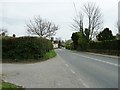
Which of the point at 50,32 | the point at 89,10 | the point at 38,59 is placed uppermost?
the point at 89,10

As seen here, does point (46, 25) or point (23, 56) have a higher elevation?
point (46, 25)

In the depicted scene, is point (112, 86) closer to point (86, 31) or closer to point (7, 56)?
point (7, 56)

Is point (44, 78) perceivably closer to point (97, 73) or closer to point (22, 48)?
point (97, 73)

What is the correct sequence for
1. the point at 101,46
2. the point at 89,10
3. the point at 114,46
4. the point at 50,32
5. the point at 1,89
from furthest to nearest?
1. the point at 50,32
2. the point at 89,10
3. the point at 101,46
4. the point at 114,46
5. the point at 1,89

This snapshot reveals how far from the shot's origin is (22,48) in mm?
27469

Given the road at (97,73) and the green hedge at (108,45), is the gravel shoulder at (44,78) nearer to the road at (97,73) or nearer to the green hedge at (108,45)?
the road at (97,73)

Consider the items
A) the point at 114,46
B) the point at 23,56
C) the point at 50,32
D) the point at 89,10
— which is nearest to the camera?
the point at 23,56

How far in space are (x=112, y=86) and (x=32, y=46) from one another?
1862 cm

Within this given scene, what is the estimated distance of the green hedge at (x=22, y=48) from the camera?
89.4ft

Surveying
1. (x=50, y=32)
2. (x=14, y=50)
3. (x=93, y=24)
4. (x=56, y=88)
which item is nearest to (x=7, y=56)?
(x=14, y=50)

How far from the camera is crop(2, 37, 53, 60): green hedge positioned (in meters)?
27.3

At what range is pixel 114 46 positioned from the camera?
4100cm

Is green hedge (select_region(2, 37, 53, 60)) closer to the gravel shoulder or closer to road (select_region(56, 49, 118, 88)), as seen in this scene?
road (select_region(56, 49, 118, 88))

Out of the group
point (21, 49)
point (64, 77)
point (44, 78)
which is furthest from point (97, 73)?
point (21, 49)
